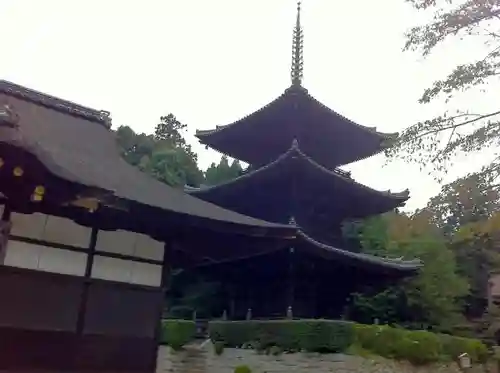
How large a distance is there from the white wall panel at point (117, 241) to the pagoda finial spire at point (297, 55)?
11164mm

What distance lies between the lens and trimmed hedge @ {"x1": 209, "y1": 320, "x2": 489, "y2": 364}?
40.9ft

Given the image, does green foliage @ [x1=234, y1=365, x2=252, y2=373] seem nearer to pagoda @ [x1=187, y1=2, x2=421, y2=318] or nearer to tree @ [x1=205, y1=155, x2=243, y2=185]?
pagoda @ [x1=187, y1=2, x2=421, y2=318]

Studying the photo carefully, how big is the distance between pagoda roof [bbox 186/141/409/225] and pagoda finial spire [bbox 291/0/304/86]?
262 cm

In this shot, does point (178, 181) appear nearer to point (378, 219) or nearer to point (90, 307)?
point (378, 219)

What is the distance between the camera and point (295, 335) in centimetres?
1277

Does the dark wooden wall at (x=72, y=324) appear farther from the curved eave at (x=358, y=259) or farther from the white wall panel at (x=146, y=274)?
the curved eave at (x=358, y=259)

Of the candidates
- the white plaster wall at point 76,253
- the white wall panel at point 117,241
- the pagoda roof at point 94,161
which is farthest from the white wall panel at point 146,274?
the pagoda roof at point 94,161

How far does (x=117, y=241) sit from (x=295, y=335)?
632cm

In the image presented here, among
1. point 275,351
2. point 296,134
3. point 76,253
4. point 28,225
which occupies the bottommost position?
point 275,351

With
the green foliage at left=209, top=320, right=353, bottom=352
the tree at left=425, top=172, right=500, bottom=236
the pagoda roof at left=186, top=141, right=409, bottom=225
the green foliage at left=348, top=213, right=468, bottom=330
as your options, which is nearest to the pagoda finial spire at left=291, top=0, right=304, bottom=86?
the pagoda roof at left=186, top=141, right=409, bottom=225

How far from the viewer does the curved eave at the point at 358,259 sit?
47.5 ft

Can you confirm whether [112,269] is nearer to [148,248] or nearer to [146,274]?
[146,274]

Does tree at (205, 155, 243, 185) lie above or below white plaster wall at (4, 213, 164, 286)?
above

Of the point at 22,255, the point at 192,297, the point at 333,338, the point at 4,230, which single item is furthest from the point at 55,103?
the point at 192,297
